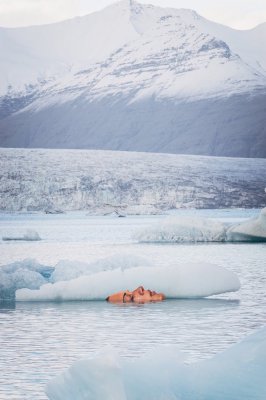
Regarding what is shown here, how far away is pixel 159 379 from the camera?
5941mm

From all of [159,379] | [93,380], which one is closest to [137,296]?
[159,379]

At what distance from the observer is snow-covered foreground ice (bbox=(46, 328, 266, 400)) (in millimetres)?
5824

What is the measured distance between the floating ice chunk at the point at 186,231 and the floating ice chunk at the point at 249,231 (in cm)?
35

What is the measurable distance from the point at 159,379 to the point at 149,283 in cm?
766

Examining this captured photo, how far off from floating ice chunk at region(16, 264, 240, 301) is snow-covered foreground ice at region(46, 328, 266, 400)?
704 centimetres

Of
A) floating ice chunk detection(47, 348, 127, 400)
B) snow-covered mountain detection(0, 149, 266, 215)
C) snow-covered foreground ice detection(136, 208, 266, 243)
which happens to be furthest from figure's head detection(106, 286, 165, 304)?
snow-covered mountain detection(0, 149, 266, 215)

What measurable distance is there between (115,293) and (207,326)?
255 cm

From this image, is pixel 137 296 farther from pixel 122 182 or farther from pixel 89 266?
pixel 122 182

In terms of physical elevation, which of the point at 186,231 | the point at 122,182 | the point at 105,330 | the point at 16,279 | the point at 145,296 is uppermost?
the point at 122,182

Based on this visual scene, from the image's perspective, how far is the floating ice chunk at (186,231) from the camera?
98.9 ft

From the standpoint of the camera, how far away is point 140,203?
7081 cm

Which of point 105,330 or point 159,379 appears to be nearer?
point 159,379

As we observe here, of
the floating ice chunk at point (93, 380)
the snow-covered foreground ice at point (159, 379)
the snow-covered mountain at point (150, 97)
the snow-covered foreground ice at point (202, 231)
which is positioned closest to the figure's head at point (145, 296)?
the snow-covered foreground ice at point (159, 379)

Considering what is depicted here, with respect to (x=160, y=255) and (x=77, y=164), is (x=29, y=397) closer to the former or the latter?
(x=160, y=255)
